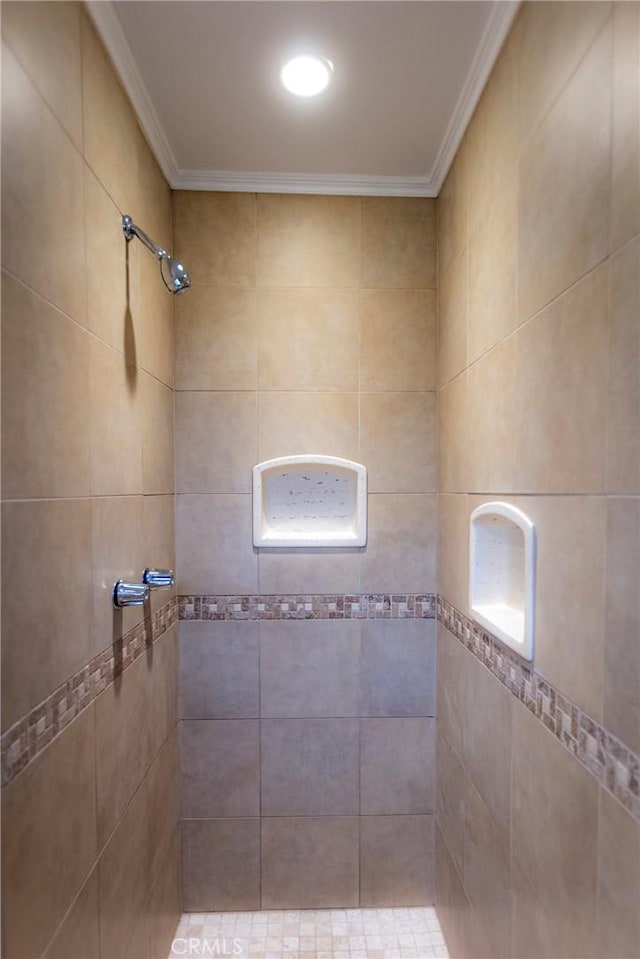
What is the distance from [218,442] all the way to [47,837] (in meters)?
1.16

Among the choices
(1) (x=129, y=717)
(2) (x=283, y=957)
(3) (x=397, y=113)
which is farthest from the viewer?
(2) (x=283, y=957)

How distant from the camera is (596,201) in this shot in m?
0.77

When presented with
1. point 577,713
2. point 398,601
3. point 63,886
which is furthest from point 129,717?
point 577,713

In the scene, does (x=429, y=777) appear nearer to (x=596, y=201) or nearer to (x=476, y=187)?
(x=596, y=201)

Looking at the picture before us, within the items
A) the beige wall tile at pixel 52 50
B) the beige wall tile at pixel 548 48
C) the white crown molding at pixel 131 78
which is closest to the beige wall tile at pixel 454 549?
the beige wall tile at pixel 548 48

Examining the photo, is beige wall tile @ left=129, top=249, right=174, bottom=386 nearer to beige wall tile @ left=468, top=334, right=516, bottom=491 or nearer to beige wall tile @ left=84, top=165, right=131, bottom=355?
beige wall tile @ left=84, top=165, right=131, bottom=355

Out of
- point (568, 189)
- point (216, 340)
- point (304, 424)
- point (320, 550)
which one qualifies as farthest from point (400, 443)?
point (568, 189)

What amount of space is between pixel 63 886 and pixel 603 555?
1138 mm

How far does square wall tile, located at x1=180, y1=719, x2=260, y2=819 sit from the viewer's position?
1.72 meters

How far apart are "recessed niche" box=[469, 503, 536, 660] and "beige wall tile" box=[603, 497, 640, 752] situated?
247mm

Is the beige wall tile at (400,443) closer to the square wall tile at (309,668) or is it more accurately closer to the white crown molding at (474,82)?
the square wall tile at (309,668)

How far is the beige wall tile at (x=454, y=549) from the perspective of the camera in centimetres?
144

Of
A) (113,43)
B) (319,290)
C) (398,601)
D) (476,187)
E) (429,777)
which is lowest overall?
(429,777)

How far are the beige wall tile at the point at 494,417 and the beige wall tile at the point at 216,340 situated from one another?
779 millimetres
